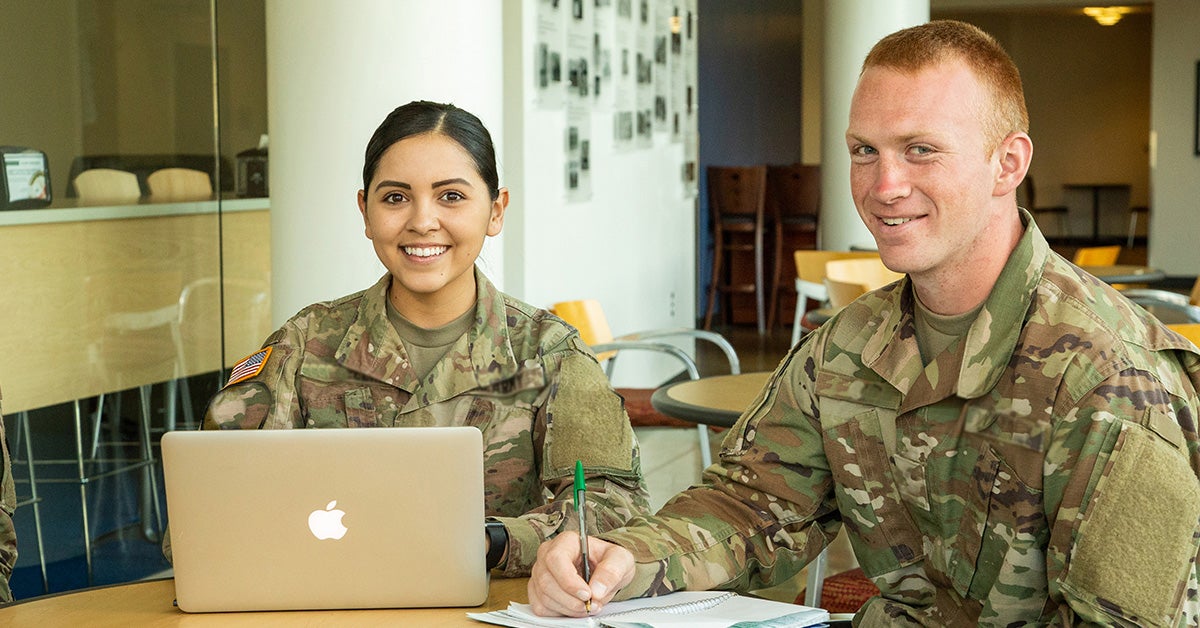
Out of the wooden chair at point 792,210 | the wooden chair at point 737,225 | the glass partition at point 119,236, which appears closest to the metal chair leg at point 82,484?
the glass partition at point 119,236

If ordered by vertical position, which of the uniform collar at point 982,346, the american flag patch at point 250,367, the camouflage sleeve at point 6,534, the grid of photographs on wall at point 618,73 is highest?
the grid of photographs on wall at point 618,73

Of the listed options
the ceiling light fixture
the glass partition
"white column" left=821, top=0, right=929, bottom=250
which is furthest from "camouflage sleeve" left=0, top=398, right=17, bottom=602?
the ceiling light fixture

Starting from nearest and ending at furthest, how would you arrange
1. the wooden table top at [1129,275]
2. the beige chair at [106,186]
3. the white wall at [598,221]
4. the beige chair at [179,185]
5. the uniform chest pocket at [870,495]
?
the uniform chest pocket at [870,495] < the beige chair at [106,186] < the beige chair at [179,185] < the white wall at [598,221] < the wooden table top at [1129,275]

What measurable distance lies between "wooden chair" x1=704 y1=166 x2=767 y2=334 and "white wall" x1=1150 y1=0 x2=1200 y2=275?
15.1ft

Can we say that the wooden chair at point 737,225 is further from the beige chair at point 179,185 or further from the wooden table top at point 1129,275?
the beige chair at point 179,185

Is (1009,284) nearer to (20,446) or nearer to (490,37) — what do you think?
(490,37)

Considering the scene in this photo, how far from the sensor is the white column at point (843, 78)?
9.04 m

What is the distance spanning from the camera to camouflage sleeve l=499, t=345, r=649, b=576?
193 centimetres

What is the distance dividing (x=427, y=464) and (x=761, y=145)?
13.0m

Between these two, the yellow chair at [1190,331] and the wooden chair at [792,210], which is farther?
the wooden chair at [792,210]

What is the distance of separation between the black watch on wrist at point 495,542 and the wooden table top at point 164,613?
28mm

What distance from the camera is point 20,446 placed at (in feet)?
12.0

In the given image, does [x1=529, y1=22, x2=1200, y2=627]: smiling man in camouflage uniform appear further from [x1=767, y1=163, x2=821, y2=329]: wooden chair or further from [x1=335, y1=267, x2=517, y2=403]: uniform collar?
[x1=767, y1=163, x2=821, y2=329]: wooden chair

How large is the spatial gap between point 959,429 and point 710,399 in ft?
5.15
